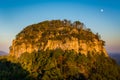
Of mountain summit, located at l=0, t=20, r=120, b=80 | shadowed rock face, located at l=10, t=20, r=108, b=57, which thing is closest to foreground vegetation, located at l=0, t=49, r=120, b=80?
mountain summit, located at l=0, t=20, r=120, b=80

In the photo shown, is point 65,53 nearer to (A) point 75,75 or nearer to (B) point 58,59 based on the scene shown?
(B) point 58,59

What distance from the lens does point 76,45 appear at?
10481cm

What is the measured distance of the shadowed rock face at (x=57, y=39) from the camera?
4126 inches

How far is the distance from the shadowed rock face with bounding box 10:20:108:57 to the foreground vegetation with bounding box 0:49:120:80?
2.88m

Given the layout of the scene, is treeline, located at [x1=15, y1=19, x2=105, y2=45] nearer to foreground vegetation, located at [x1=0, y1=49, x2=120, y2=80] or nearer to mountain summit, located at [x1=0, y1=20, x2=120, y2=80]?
mountain summit, located at [x1=0, y1=20, x2=120, y2=80]

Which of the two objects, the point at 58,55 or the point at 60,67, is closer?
the point at 60,67

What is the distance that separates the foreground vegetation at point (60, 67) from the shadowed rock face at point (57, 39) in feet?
9.44

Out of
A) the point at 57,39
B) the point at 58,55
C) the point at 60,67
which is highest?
the point at 57,39

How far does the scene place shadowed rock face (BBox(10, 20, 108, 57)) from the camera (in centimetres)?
10481

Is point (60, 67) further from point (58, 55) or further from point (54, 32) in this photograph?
point (54, 32)

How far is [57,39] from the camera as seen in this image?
106 m

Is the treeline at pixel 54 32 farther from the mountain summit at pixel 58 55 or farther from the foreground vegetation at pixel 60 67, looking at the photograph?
the foreground vegetation at pixel 60 67

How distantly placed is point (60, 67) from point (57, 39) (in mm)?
14496

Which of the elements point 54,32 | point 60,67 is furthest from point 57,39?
point 60,67
